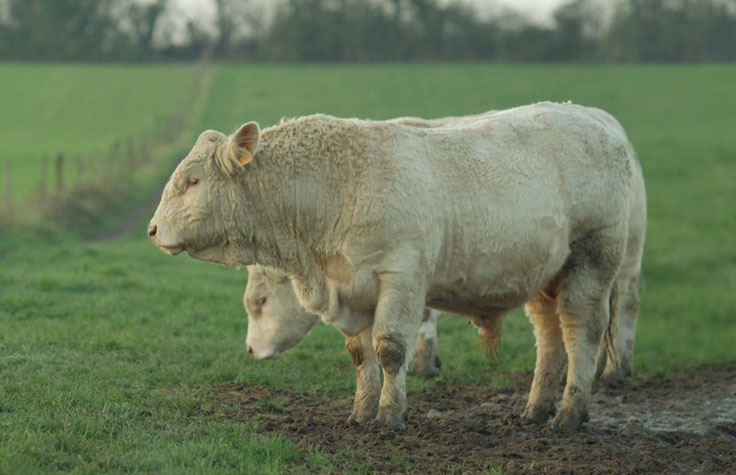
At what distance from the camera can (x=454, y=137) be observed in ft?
23.6

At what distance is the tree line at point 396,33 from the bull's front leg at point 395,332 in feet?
238

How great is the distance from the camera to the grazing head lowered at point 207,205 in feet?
21.6

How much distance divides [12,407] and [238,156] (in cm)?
234

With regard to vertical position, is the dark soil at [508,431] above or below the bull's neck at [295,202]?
below

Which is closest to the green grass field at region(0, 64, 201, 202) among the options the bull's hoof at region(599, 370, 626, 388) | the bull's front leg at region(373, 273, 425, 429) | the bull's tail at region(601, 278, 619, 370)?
the bull's tail at region(601, 278, 619, 370)

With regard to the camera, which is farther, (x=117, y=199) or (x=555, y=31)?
(x=555, y=31)

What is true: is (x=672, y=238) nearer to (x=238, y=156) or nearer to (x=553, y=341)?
(x=553, y=341)

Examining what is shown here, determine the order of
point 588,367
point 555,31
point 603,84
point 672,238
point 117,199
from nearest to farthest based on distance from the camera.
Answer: point 588,367, point 672,238, point 117,199, point 603,84, point 555,31

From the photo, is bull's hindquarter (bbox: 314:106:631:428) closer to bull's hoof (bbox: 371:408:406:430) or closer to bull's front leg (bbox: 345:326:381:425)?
bull's hoof (bbox: 371:408:406:430)

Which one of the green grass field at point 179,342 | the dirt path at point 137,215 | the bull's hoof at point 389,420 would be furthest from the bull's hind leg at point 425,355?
the dirt path at point 137,215

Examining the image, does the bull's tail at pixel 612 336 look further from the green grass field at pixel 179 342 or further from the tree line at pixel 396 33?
the tree line at pixel 396 33

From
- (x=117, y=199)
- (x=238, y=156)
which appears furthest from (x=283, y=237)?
(x=117, y=199)

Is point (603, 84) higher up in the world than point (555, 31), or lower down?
lower down

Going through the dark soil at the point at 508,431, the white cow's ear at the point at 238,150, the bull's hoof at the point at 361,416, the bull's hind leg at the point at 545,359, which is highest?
the white cow's ear at the point at 238,150
